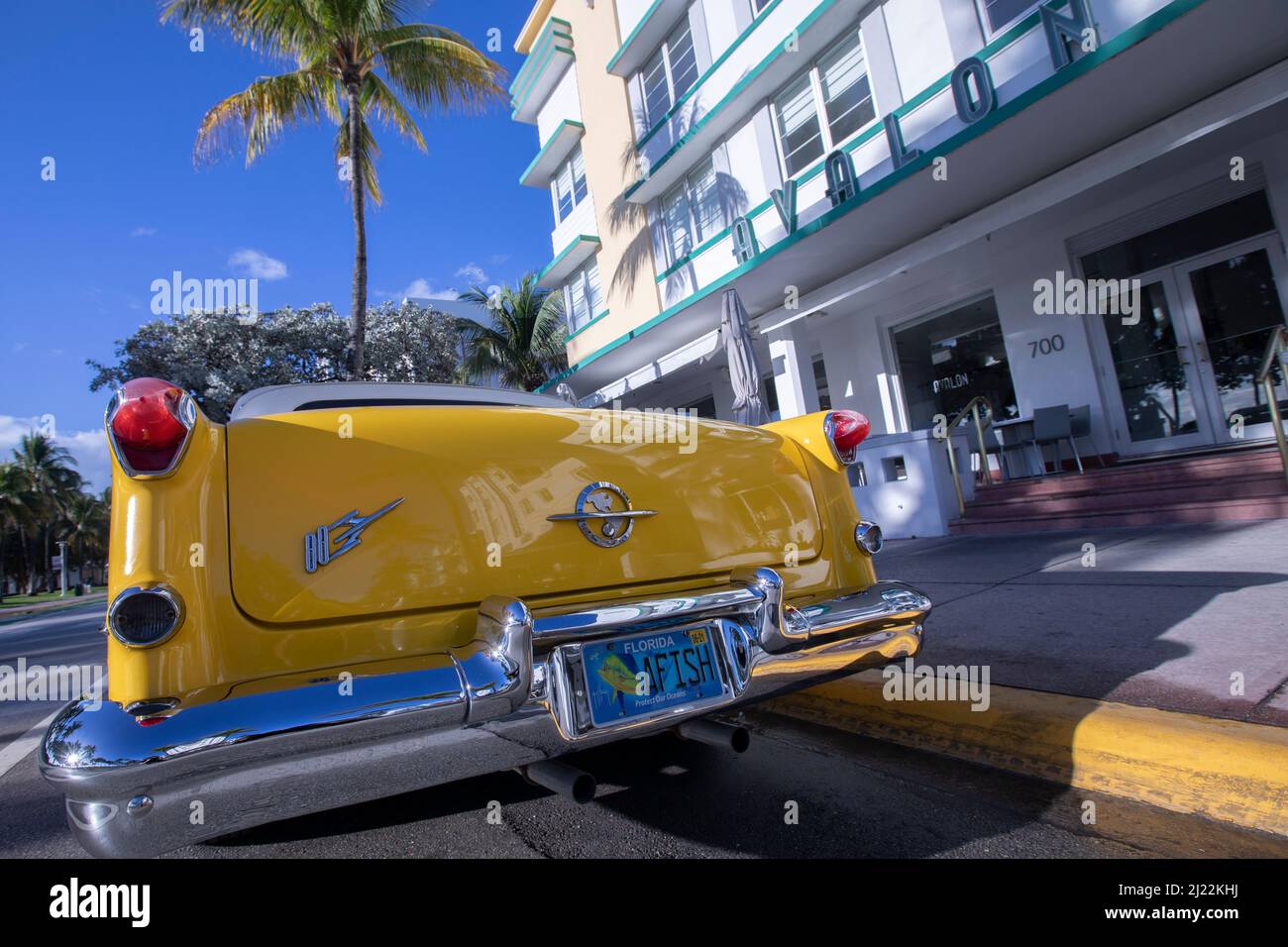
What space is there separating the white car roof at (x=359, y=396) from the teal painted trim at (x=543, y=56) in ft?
53.9

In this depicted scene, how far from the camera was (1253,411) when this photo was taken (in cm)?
704

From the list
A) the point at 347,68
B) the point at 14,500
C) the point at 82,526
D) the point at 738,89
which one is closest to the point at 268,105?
the point at 347,68

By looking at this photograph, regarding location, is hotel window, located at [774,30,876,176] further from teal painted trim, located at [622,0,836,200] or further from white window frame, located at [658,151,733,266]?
white window frame, located at [658,151,733,266]

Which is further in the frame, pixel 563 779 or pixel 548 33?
pixel 548 33

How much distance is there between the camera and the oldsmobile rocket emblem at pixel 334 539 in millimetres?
1558

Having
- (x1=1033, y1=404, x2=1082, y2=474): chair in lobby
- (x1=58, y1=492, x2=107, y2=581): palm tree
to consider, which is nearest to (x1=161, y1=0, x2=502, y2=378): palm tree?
(x1=1033, y1=404, x2=1082, y2=474): chair in lobby

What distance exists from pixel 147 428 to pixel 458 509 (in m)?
0.69

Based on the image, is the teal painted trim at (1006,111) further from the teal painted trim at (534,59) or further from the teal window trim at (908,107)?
the teal painted trim at (534,59)

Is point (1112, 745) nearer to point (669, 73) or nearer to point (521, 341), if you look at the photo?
point (669, 73)

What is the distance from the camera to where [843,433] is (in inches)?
99.0

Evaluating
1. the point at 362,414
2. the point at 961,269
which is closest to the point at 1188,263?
the point at 961,269

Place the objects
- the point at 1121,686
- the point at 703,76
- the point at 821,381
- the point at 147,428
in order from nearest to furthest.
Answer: the point at 147,428 → the point at 1121,686 → the point at 703,76 → the point at 821,381
